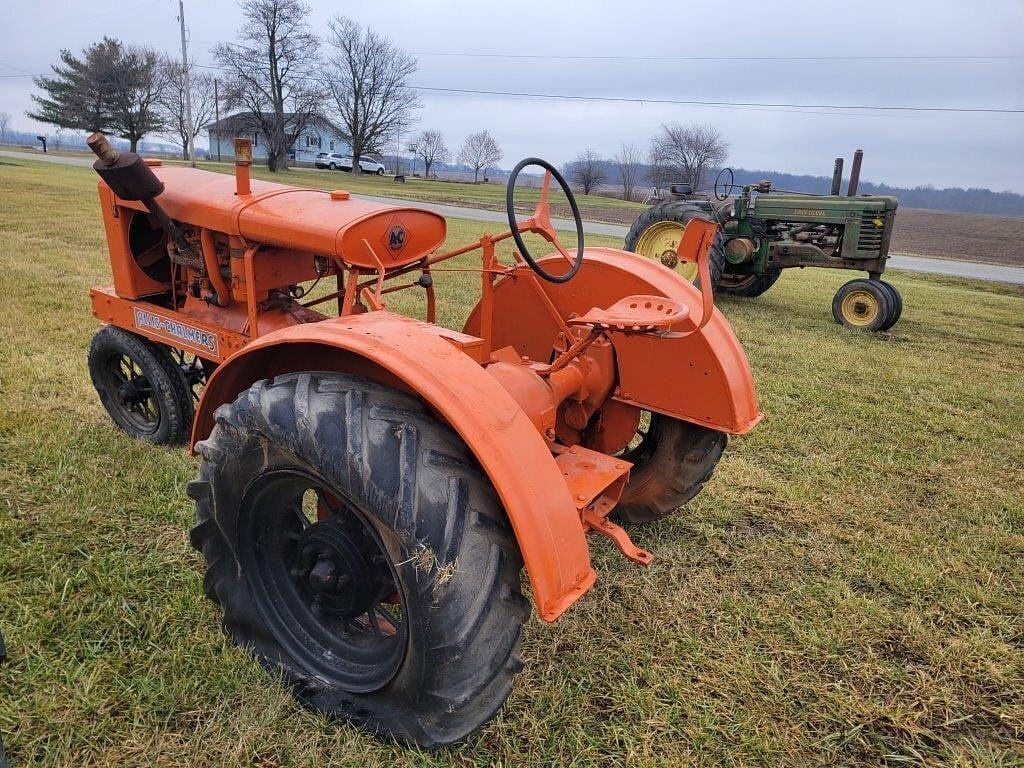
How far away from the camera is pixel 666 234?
8281 millimetres

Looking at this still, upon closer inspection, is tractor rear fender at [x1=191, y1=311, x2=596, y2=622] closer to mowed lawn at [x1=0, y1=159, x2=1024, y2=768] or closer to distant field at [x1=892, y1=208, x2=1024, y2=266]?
mowed lawn at [x1=0, y1=159, x2=1024, y2=768]

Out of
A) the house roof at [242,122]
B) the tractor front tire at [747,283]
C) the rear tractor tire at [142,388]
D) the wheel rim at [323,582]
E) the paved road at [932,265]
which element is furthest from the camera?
the house roof at [242,122]

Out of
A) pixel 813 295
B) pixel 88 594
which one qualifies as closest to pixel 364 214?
pixel 88 594

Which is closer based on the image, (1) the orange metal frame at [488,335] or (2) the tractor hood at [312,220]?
(1) the orange metal frame at [488,335]

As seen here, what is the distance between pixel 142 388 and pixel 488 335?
77.7 inches

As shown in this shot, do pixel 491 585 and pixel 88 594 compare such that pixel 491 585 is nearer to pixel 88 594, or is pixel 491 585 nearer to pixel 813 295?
pixel 88 594

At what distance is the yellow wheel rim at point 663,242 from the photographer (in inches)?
320

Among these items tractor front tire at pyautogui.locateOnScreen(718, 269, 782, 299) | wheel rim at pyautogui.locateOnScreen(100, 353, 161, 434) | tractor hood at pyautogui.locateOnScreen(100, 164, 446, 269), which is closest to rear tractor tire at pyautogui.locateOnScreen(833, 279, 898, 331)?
tractor front tire at pyautogui.locateOnScreen(718, 269, 782, 299)

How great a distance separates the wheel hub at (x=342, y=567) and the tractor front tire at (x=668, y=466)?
1.23 m

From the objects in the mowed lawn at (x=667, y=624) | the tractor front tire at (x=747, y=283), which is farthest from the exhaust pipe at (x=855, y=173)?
the mowed lawn at (x=667, y=624)

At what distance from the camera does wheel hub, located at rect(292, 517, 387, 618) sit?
1.82 metres

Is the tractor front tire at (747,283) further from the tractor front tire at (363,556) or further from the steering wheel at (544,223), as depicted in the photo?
the tractor front tire at (363,556)

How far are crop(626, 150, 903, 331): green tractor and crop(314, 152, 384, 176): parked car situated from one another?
140 ft

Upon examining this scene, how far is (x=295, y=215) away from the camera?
105 inches
